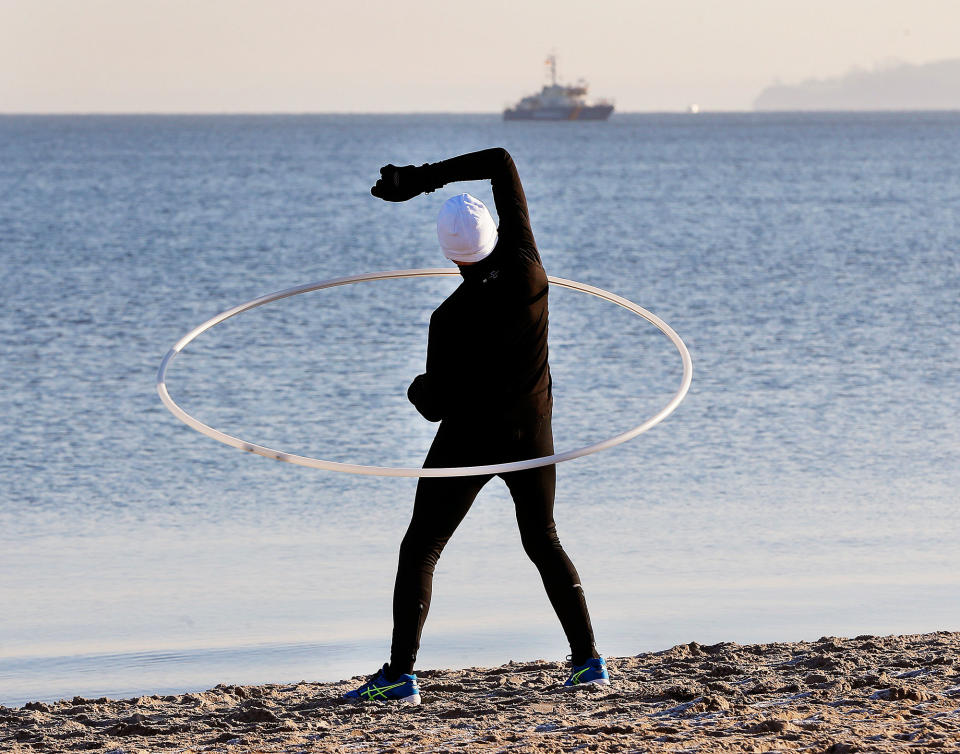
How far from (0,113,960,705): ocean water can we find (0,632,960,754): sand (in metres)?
0.75

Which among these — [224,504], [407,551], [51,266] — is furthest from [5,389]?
[51,266]

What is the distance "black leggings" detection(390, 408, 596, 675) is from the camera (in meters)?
4.86

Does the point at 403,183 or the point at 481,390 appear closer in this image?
the point at 481,390

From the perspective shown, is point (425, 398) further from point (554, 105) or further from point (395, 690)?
point (554, 105)

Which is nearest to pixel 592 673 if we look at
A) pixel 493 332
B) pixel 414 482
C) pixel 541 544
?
pixel 541 544

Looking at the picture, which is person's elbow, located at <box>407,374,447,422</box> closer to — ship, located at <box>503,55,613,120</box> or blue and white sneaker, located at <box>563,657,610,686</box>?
blue and white sneaker, located at <box>563,657,610,686</box>

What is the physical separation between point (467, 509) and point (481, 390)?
47 centimetres

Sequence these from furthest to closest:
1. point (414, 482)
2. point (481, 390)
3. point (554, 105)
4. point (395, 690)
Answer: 1. point (554, 105)
2. point (414, 482)
3. point (395, 690)
4. point (481, 390)

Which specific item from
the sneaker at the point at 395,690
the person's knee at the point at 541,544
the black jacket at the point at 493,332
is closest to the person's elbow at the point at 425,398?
the black jacket at the point at 493,332

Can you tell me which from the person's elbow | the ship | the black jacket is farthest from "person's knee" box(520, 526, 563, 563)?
the ship

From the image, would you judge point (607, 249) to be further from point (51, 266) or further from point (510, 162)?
point (510, 162)

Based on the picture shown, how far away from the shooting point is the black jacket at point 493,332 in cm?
473

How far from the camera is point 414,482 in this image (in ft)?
34.1

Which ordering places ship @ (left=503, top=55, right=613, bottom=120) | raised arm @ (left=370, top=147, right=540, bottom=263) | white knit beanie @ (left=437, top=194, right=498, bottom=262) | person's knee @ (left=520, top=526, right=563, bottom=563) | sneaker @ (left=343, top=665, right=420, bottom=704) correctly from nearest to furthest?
1. white knit beanie @ (left=437, top=194, right=498, bottom=262)
2. raised arm @ (left=370, top=147, right=540, bottom=263)
3. person's knee @ (left=520, top=526, right=563, bottom=563)
4. sneaker @ (left=343, top=665, right=420, bottom=704)
5. ship @ (left=503, top=55, right=613, bottom=120)
